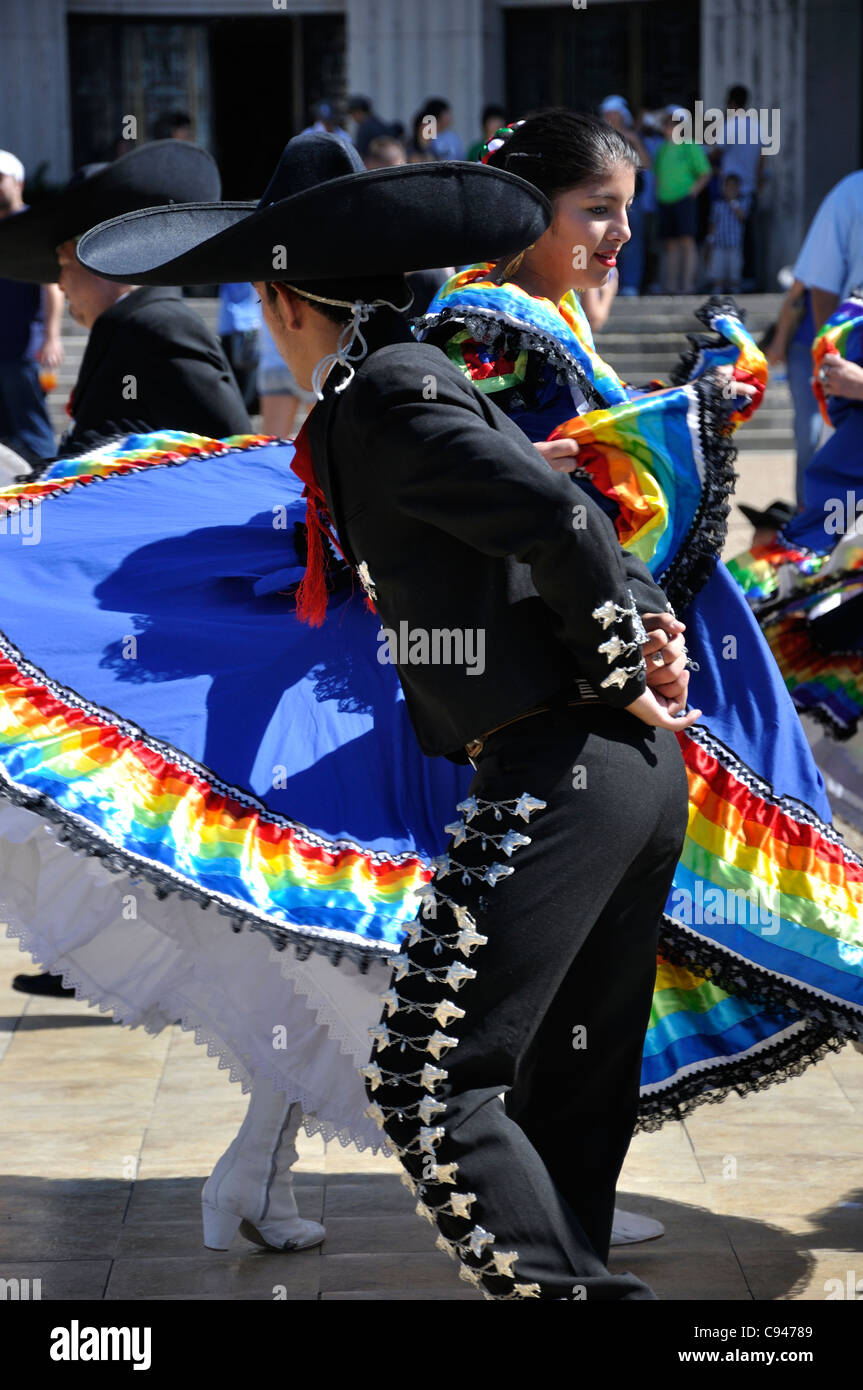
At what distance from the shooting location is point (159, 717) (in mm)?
2967

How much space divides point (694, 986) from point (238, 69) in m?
20.8

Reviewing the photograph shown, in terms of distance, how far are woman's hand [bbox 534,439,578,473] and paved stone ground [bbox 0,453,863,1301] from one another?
1.40m

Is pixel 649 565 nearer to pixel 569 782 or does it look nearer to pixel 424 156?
pixel 569 782

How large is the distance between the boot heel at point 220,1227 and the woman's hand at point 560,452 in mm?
1443

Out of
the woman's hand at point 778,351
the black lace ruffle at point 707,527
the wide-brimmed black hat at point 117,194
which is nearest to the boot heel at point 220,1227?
the black lace ruffle at point 707,527

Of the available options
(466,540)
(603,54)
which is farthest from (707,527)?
(603,54)

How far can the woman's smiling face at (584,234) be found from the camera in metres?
3.25

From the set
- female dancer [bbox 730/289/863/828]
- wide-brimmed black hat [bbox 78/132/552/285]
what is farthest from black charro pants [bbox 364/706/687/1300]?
female dancer [bbox 730/289/863/828]

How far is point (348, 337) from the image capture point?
2.48 m

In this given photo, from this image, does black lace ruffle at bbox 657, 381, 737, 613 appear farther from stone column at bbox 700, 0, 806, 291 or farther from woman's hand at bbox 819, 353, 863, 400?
stone column at bbox 700, 0, 806, 291

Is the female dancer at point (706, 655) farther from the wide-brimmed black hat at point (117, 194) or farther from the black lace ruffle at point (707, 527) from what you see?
the wide-brimmed black hat at point (117, 194)

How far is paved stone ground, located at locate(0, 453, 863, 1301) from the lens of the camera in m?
3.13

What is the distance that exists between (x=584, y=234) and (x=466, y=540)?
121cm

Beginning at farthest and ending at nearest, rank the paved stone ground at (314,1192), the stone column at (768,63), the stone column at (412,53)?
the stone column at (412,53) → the stone column at (768,63) → the paved stone ground at (314,1192)
